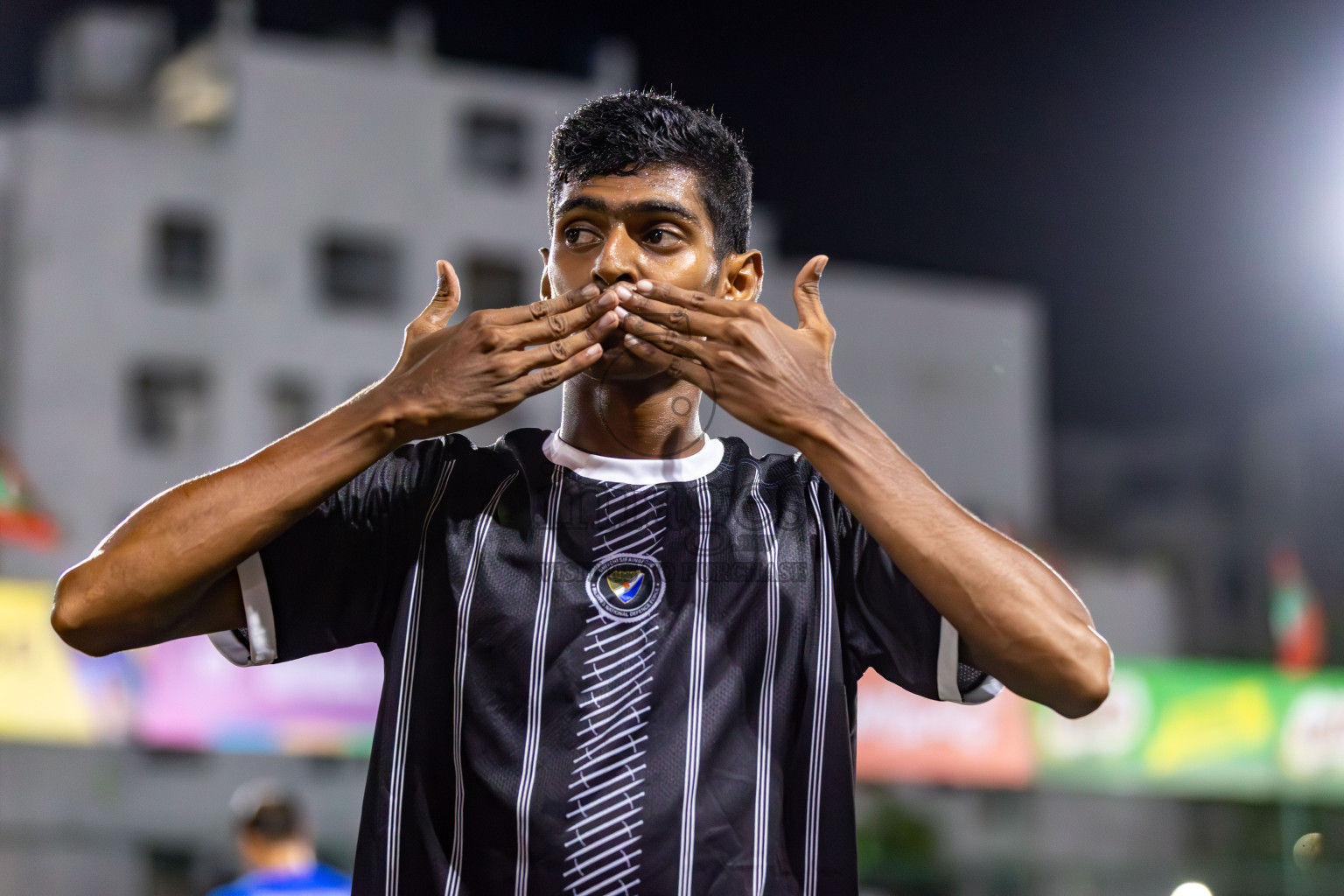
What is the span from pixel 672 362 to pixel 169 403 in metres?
17.5

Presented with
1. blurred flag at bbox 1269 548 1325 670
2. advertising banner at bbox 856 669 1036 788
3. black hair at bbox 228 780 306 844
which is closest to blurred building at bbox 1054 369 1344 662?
blurred flag at bbox 1269 548 1325 670

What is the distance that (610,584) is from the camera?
76.0 inches

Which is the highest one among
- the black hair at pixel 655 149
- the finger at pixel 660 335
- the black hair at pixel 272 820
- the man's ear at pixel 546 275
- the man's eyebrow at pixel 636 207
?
the black hair at pixel 655 149

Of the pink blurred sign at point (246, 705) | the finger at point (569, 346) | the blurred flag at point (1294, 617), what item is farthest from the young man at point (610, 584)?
the blurred flag at point (1294, 617)

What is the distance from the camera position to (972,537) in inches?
69.7

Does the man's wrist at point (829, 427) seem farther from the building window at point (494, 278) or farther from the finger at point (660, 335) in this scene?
the building window at point (494, 278)

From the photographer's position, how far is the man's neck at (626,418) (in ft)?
6.78

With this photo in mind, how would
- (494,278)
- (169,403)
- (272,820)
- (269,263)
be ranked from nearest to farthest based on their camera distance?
(272,820) → (169,403) → (269,263) → (494,278)

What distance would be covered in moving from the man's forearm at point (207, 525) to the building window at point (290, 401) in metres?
17.3

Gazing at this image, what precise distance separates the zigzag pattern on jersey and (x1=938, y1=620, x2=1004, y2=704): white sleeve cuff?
1.25 ft

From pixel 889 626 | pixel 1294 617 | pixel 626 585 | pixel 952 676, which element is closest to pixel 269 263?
pixel 1294 617

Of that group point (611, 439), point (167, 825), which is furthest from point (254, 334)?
point (611, 439)

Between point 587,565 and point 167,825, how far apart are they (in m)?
15.9

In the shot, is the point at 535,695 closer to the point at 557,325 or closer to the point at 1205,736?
the point at 557,325
